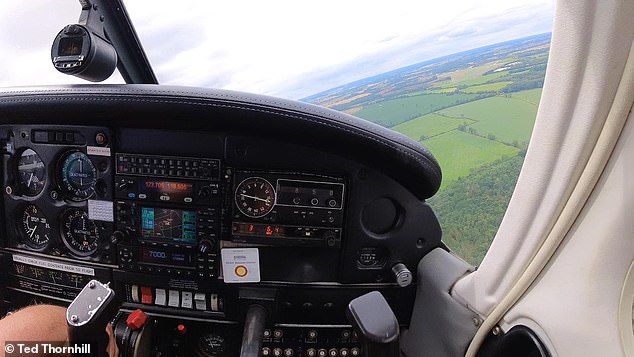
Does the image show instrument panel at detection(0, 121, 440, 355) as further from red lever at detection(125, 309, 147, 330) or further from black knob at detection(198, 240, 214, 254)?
red lever at detection(125, 309, 147, 330)

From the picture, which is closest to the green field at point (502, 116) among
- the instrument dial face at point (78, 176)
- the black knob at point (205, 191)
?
the black knob at point (205, 191)

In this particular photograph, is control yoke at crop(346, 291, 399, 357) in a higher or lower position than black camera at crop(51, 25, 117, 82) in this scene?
lower

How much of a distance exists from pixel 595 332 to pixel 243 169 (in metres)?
1.43

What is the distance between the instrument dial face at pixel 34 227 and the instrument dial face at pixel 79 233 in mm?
95

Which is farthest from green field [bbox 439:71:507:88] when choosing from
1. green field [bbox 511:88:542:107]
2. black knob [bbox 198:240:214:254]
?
black knob [bbox 198:240:214:254]

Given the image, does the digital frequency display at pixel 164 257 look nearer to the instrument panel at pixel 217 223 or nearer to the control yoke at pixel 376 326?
the instrument panel at pixel 217 223

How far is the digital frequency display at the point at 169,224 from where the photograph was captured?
214 centimetres

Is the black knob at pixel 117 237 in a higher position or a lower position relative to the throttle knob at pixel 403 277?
higher

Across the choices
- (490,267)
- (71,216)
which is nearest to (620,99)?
(490,267)

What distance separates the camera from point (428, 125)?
1.86m

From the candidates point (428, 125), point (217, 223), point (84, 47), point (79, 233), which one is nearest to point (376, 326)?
point (428, 125)

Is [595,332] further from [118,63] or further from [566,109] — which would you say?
[118,63]

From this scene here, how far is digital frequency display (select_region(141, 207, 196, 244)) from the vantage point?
214cm

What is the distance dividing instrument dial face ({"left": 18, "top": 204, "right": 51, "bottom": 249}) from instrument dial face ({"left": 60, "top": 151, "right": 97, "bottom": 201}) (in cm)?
22
